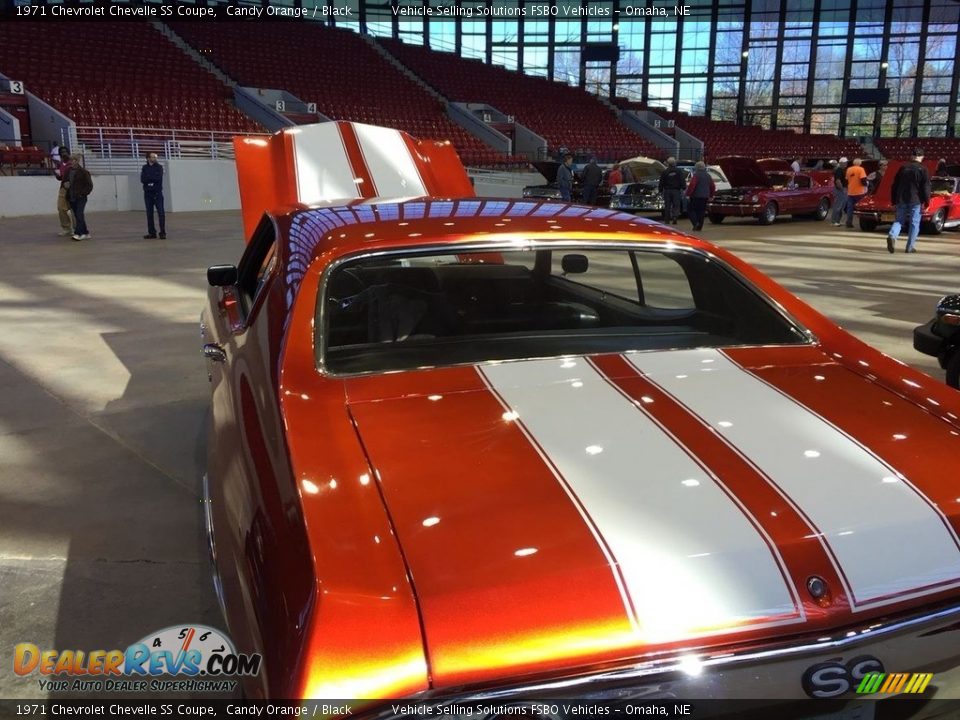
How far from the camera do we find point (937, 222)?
48.4 ft

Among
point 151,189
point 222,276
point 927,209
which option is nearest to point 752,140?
point 927,209

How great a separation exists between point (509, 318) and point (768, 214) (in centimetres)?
1536

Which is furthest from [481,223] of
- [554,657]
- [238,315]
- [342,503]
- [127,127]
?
[127,127]

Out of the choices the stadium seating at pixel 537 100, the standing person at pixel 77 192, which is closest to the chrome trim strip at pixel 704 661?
the standing person at pixel 77 192

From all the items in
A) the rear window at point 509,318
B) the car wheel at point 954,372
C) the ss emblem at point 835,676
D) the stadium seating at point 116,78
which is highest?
the stadium seating at point 116,78

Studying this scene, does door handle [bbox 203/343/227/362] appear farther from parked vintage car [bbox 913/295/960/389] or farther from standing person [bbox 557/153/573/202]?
standing person [bbox 557/153/573/202]

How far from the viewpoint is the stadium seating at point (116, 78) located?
2005 cm

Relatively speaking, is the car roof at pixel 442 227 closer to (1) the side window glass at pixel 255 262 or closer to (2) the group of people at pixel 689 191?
(1) the side window glass at pixel 255 262

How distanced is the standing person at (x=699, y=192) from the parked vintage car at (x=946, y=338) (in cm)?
995

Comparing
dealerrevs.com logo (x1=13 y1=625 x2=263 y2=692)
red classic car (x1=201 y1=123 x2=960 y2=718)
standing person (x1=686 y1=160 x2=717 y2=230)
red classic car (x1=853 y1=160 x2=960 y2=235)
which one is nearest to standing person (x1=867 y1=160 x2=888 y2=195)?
red classic car (x1=853 y1=160 x2=960 y2=235)

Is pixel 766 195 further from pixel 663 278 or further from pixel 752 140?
pixel 752 140

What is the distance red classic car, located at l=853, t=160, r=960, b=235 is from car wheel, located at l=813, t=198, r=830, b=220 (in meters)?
2.24

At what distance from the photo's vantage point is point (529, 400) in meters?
1.84

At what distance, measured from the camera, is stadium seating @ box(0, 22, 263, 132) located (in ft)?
65.8
